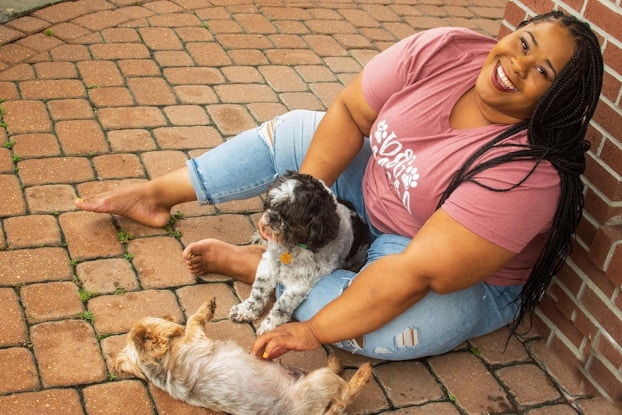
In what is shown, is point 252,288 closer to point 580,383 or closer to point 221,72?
point 580,383

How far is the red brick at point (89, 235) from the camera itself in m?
3.67

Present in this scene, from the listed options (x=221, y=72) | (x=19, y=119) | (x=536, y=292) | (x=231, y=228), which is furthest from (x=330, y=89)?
(x=536, y=292)

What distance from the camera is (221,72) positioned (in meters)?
5.31

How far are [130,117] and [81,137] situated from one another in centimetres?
37

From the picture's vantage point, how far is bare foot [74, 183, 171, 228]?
3.75 m

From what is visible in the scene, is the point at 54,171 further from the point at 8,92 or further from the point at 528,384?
the point at 528,384

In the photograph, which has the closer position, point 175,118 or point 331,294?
point 331,294

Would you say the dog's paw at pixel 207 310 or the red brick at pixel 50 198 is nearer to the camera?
the dog's paw at pixel 207 310

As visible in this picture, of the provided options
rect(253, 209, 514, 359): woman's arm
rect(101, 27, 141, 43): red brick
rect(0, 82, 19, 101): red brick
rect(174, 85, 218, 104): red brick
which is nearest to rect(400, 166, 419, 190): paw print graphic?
rect(253, 209, 514, 359): woman's arm

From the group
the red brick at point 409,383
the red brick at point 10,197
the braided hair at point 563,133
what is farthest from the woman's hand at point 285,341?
the red brick at point 10,197

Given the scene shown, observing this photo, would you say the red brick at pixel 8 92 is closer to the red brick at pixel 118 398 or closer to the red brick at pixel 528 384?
the red brick at pixel 118 398

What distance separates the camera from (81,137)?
4430 mm

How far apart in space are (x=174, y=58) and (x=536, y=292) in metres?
3.22

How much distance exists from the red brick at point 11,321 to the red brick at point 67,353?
0.17ft
